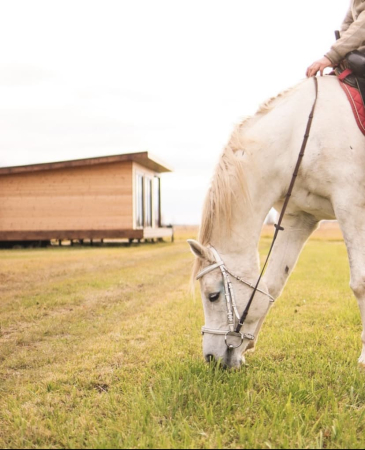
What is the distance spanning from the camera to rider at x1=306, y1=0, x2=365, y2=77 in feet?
11.8

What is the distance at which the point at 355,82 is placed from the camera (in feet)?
11.6

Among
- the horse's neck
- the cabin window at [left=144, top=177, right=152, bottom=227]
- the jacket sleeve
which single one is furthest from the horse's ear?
the cabin window at [left=144, top=177, right=152, bottom=227]

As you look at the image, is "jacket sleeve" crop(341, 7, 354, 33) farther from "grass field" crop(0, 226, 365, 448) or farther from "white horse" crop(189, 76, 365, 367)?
"grass field" crop(0, 226, 365, 448)

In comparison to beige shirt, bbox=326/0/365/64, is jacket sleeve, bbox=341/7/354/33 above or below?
above

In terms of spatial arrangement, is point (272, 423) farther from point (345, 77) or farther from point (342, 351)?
point (345, 77)

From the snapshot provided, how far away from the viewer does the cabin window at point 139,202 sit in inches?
870

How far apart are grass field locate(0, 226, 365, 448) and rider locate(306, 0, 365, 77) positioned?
2.37m

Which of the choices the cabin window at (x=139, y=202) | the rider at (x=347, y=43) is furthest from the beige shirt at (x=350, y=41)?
the cabin window at (x=139, y=202)

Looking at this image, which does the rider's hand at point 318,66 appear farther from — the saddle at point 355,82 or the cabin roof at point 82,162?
the cabin roof at point 82,162

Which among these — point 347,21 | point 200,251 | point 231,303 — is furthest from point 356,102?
point 231,303

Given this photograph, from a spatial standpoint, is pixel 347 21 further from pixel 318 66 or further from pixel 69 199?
pixel 69 199

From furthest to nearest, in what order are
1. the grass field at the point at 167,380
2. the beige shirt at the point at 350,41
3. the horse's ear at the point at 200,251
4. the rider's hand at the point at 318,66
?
the rider's hand at the point at 318,66 → the beige shirt at the point at 350,41 → the horse's ear at the point at 200,251 → the grass field at the point at 167,380

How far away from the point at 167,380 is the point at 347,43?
2.90 m

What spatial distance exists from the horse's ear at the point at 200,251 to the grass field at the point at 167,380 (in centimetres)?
78
